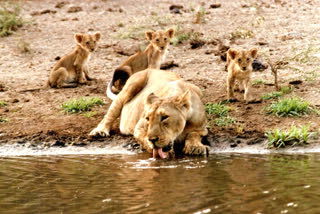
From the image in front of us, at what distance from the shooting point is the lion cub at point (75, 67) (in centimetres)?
1068

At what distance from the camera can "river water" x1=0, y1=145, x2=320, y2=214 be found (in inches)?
171

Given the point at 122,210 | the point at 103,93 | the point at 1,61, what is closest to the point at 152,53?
the point at 103,93

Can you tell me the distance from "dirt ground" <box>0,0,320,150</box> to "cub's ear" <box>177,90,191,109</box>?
3.94ft

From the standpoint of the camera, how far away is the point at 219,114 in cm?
825

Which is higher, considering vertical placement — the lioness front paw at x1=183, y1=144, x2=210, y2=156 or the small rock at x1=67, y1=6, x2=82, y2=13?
the small rock at x1=67, y1=6, x2=82, y2=13

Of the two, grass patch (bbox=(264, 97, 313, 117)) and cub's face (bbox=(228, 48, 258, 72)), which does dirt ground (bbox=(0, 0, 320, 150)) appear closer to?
grass patch (bbox=(264, 97, 313, 117))

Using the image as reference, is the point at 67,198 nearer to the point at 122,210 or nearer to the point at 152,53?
the point at 122,210

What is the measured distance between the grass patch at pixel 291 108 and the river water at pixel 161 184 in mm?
1563

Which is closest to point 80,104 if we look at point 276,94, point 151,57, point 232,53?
point 151,57

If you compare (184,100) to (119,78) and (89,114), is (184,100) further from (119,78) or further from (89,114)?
(119,78)

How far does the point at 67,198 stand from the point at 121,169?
4.26 ft

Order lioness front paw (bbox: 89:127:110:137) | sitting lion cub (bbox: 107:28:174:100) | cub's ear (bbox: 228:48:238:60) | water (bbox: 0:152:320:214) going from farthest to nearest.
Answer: sitting lion cub (bbox: 107:28:174:100) → cub's ear (bbox: 228:48:238:60) → lioness front paw (bbox: 89:127:110:137) → water (bbox: 0:152:320:214)

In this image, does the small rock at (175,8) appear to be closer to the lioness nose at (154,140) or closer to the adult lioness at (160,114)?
the adult lioness at (160,114)

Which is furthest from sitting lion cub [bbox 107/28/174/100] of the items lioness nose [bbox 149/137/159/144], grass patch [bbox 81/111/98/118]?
lioness nose [bbox 149/137/159/144]
